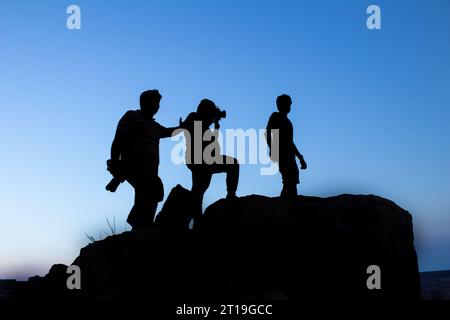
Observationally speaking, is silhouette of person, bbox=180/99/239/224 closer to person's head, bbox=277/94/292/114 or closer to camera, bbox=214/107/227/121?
camera, bbox=214/107/227/121

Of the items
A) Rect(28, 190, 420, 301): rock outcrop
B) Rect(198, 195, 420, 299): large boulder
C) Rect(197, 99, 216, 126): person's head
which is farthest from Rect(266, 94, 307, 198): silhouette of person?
Rect(197, 99, 216, 126): person's head

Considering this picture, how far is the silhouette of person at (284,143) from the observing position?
9711mm

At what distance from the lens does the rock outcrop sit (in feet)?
23.0

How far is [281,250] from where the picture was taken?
8.52 meters

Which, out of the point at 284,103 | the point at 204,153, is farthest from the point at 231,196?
the point at 284,103

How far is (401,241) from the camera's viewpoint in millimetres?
8492

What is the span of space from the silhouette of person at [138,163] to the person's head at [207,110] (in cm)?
100

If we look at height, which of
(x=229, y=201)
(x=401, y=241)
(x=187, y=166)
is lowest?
(x=401, y=241)

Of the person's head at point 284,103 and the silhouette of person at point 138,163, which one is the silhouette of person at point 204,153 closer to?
the silhouette of person at point 138,163

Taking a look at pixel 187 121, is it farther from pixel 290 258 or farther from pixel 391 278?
pixel 391 278

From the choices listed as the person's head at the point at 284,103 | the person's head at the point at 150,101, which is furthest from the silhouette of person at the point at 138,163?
the person's head at the point at 284,103
